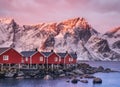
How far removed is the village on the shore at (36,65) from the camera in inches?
3489

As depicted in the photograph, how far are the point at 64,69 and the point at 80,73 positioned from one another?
186 inches

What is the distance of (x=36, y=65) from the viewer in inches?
3964

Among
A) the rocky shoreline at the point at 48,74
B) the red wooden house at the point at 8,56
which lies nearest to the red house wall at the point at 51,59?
the rocky shoreline at the point at 48,74

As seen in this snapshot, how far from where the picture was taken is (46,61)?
103 metres

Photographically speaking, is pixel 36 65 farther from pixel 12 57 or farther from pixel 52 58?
pixel 12 57

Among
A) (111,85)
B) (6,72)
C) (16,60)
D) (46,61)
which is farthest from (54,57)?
(111,85)

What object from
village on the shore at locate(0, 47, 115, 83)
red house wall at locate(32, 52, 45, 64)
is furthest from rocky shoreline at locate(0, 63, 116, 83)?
red house wall at locate(32, 52, 45, 64)

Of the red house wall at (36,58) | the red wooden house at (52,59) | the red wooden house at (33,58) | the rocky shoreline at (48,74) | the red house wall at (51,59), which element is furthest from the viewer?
the red house wall at (51,59)

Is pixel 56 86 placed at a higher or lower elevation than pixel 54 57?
lower

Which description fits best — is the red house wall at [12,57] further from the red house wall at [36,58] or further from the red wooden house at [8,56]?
the red house wall at [36,58]

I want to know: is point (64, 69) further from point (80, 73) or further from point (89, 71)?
point (89, 71)

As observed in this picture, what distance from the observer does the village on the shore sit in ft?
291

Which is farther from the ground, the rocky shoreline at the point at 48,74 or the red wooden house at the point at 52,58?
the red wooden house at the point at 52,58

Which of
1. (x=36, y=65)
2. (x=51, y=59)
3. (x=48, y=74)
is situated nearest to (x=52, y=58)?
(x=51, y=59)
